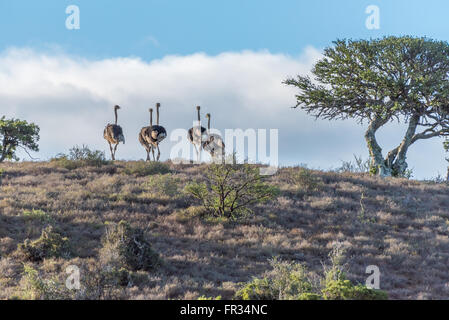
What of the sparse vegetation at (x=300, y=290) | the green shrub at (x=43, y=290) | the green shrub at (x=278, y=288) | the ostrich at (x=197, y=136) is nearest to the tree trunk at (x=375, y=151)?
the ostrich at (x=197, y=136)

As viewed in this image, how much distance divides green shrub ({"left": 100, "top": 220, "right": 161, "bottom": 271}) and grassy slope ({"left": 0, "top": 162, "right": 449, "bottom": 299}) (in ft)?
1.43

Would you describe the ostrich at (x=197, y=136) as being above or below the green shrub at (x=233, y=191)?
above

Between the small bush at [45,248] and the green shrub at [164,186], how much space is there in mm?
6628

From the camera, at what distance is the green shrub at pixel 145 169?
2461 centimetres

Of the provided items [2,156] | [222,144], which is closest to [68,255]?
[222,144]

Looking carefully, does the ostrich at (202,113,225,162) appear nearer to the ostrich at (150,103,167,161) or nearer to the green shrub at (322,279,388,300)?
the ostrich at (150,103,167,161)

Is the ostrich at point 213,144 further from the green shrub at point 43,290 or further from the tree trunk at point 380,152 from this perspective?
the green shrub at point 43,290

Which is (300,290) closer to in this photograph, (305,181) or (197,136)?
(305,181)

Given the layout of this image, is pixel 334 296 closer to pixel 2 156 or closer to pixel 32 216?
pixel 32 216

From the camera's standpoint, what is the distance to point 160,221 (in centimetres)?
1706

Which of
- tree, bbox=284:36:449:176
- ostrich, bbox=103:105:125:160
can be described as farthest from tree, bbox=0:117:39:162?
tree, bbox=284:36:449:176

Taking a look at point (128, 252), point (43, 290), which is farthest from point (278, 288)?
point (43, 290)

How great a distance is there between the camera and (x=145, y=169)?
975 inches

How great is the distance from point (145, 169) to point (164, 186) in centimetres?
464
